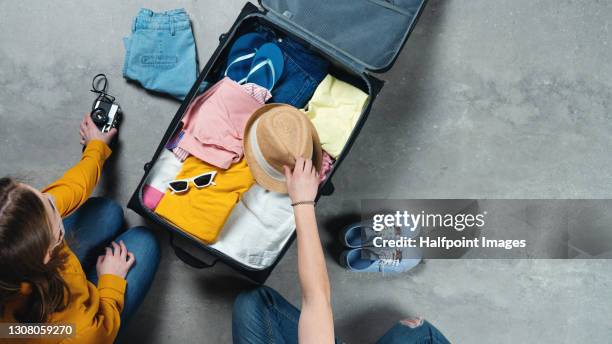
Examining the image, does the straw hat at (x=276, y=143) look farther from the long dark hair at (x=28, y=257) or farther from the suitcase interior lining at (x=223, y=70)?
the long dark hair at (x=28, y=257)

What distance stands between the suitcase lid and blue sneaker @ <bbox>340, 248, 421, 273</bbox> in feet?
1.99

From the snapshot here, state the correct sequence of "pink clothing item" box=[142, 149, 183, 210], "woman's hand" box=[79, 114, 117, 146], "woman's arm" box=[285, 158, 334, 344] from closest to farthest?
"woman's arm" box=[285, 158, 334, 344] < "pink clothing item" box=[142, 149, 183, 210] < "woman's hand" box=[79, 114, 117, 146]

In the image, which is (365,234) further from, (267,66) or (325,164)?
(267,66)

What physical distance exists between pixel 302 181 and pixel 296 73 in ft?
1.18

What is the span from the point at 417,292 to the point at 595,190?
70cm

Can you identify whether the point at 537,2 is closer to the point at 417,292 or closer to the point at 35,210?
the point at 417,292

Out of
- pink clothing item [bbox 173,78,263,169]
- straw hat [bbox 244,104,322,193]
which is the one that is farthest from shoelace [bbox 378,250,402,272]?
pink clothing item [bbox 173,78,263,169]

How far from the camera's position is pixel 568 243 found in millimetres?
1697

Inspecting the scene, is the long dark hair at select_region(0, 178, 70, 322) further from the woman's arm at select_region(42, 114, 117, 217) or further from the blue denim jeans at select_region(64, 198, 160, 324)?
the blue denim jeans at select_region(64, 198, 160, 324)

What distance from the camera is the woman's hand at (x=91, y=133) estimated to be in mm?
1492

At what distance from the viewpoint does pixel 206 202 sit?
129 centimetres

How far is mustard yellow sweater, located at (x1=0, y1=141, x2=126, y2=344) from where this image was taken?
1.10 meters

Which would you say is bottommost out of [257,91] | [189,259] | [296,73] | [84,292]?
[84,292]

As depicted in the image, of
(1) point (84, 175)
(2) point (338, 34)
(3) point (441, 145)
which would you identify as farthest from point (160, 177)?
(3) point (441, 145)
